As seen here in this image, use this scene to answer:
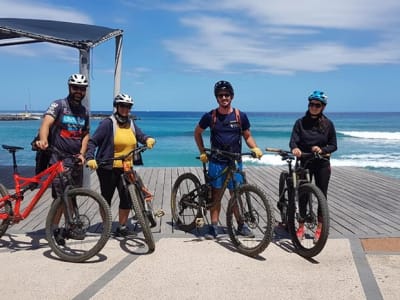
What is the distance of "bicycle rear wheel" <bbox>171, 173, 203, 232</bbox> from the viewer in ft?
18.4

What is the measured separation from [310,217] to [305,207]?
14 centimetres

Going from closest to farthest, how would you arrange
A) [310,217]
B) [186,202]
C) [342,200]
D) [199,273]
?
[199,273]
[310,217]
[186,202]
[342,200]

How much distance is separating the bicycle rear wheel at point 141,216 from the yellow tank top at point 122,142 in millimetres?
379

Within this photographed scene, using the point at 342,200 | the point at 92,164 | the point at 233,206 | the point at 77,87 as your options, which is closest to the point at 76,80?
the point at 77,87

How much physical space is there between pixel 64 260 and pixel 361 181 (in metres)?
7.24

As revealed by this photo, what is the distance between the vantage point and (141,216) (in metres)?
4.66

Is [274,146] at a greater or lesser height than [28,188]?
lesser

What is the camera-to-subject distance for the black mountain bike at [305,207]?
4445mm

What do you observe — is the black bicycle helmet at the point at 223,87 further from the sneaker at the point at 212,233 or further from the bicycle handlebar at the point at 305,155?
A: the sneaker at the point at 212,233

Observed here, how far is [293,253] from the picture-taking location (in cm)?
471

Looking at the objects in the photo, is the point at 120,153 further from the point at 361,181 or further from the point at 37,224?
the point at 361,181

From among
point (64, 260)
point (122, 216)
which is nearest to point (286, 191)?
point (122, 216)

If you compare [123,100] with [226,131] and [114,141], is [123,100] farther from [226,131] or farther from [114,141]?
[226,131]

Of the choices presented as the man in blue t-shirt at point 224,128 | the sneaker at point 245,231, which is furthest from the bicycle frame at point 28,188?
the sneaker at point 245,231
